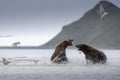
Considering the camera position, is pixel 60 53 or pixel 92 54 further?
pixel 92 54

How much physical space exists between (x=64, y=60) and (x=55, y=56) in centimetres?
160

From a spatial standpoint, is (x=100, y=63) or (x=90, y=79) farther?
(x=100, y=63)

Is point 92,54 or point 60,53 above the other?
point 60,53

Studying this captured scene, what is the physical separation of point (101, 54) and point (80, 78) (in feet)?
70.8

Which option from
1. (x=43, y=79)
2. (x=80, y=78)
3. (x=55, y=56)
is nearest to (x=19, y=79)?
(x=43, y=79)

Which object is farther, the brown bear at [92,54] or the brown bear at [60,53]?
the brown bear at [92,54]

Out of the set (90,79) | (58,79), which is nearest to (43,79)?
(58,79)

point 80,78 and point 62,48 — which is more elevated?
point 62,48

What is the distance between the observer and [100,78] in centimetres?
4891

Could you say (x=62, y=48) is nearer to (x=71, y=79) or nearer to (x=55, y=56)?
(x=55, y=56)

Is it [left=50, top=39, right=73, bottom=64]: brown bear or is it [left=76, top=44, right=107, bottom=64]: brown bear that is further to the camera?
[left=76, top=44, right=107, bottom=64]: brown bear

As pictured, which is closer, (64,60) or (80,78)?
(80,78)

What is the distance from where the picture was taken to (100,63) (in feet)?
239

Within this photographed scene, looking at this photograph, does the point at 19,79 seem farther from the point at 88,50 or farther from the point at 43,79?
the point at 88,50
